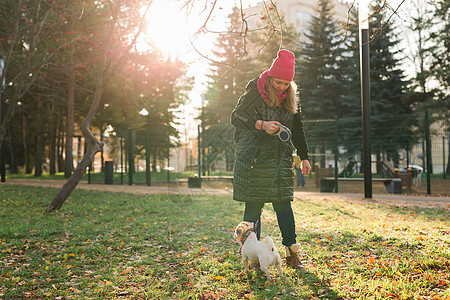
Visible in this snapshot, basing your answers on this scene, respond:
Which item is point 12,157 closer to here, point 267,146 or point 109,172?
point 109,172

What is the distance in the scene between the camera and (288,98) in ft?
11.1

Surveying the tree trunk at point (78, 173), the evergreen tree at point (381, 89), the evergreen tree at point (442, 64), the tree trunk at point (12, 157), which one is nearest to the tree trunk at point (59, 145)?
the tree trunk at point (12, 157)

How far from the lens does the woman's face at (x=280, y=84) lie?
3215mm

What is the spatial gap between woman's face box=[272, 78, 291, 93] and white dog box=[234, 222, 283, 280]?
1.16 meters

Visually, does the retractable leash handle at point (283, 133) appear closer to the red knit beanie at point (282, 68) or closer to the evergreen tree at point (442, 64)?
the red knit beanie at point (282, 68)

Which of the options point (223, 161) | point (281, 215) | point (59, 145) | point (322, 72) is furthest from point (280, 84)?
point (59, 145)

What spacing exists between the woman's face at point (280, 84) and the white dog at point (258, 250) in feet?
3.82

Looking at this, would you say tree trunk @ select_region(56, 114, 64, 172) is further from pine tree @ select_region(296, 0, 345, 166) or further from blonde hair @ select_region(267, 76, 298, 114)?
blonde hair @ select_region(267, 76, 298, 114)

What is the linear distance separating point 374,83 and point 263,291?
24407mm

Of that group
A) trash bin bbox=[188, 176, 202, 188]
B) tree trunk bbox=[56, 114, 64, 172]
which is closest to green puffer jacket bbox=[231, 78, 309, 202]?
trash bin bbox=[188, 176, 202, 188]

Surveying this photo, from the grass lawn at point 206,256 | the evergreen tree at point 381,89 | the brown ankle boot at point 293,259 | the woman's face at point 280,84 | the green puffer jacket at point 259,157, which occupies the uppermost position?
the evergreen tree at point 381,89

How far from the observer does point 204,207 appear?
8.50 meters

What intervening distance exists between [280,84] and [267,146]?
21.1 inches

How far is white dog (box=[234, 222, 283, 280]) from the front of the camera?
9.77 ft
